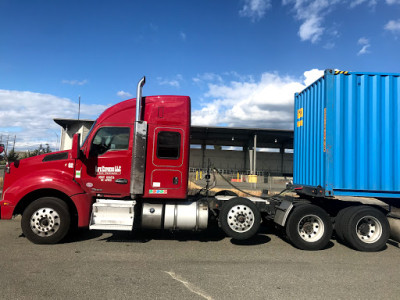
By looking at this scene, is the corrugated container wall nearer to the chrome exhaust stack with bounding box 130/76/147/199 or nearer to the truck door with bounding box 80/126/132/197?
the chrome exhaust stack with bounding box 130/76/147/199

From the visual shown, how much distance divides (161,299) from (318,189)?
13.5 feet

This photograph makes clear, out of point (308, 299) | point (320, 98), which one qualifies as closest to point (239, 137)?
point (320, 98)

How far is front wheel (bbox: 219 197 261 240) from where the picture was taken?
19.4 ft

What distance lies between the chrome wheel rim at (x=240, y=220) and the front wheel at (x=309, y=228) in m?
0.80

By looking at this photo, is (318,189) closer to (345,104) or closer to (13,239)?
(345,104)

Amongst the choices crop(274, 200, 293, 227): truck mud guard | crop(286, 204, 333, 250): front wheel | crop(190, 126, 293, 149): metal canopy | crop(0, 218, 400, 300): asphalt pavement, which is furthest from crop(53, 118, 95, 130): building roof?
crop(286, 204, 333, 250): front wheel

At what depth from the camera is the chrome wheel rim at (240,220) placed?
5.93 meters

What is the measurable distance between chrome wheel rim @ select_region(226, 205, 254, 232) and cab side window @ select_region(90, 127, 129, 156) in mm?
2719

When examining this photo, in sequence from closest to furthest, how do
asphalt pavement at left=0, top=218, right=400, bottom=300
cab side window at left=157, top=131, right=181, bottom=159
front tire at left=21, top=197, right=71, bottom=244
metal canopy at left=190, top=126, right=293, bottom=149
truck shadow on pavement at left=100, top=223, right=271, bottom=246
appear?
asphalt pavement at left=0, top=218, right=400, bottom=300, front tire at left=21, top=197, right=71, bottom=244, cab side window at left=157, top=131, right=181, bottom=159, truck shadow on pavement at left=100, top=223, right=271, bottom=246, metal canopy at left=190, top=126, right=293, bottom=149

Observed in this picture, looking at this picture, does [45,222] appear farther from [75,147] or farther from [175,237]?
[175,237]

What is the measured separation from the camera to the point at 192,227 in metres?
5.99

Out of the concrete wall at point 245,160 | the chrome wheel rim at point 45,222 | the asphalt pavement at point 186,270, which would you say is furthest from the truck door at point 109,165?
the concrete wall at point 245,160

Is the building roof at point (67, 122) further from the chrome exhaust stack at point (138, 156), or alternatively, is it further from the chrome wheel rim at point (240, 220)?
the chrome wheel rim at point (240, 220)

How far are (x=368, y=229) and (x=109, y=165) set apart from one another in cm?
576
